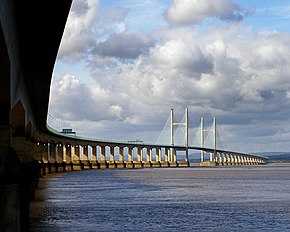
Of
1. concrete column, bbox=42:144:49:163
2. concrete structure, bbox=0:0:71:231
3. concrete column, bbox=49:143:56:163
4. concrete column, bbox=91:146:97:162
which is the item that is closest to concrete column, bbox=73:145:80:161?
concrete column, bbox=91:146:97:162

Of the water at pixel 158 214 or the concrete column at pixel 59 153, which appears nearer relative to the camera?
the water at pixel 158 214

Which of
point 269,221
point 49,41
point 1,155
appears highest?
point 49,41

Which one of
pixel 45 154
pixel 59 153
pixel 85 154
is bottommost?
pixel 45 154

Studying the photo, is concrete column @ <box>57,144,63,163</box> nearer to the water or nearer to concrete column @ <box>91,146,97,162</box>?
concrete column @ <box>91,146,97,162</box>

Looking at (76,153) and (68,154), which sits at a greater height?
(76,153)

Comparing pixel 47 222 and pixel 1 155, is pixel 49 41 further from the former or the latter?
pixel 47 222

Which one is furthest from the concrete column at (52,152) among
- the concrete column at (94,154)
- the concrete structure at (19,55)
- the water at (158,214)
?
the concrete structure at (19,55)

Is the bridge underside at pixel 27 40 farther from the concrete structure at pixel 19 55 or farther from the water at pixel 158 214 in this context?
the water at pixel 158 214

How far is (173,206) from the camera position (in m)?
47.9

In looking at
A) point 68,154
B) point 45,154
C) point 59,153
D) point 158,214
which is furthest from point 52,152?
point 158,214

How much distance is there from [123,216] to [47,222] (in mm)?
5350

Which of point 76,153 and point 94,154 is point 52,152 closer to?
point 76,153

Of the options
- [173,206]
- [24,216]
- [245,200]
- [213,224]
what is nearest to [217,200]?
[245,200]

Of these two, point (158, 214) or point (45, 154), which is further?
point (45, 154)
